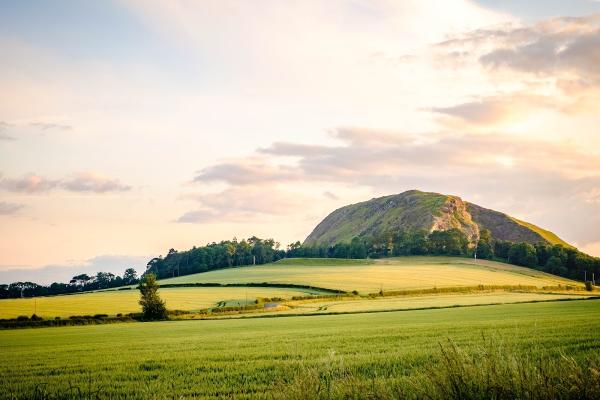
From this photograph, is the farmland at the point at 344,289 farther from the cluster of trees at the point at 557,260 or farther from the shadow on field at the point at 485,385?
the shadow on field at the point at 485,385

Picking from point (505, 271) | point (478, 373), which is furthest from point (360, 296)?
point (478, 373)

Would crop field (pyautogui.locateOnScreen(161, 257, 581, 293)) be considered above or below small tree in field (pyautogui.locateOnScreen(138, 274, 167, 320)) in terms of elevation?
below

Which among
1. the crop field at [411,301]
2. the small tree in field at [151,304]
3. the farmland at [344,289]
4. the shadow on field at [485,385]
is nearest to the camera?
the shadow on field at [485,385]

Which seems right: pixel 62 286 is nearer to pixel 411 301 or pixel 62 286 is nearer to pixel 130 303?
pixel 130 303

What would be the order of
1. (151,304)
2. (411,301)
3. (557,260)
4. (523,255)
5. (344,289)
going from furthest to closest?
(523,255) < (557,260) < (344,289) < (411,301) < (151,304)

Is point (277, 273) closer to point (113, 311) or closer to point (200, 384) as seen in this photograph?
point (113, 311)

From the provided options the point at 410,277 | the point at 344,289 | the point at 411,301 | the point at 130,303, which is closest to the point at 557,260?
the point at 410,277

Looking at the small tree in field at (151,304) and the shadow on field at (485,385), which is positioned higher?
the shadow on field at (485,385)

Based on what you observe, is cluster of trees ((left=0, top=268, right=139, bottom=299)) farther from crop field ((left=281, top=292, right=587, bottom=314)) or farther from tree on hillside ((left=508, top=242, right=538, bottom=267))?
tree on hillside ((left=508, top=242, right=538, bottom=267))

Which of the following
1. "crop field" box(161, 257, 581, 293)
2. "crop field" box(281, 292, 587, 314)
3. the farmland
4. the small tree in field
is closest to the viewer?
the small tree in field

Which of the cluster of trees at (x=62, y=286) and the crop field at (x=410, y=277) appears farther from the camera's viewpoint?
the cluster of trees at (x=62, y=286)

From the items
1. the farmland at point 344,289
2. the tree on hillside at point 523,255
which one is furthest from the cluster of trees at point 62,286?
the tree on hillside at point 523,255

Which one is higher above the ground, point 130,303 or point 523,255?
point 523,255

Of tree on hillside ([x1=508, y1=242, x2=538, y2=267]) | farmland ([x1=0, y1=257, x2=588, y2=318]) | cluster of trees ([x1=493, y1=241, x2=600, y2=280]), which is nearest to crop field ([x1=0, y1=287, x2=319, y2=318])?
farmland ([x1=0, y1=257, x2=588, y2=318])
